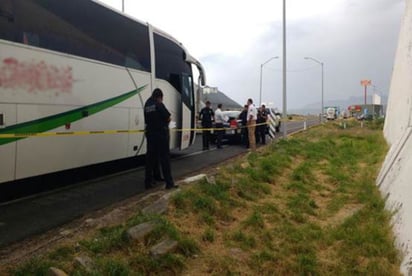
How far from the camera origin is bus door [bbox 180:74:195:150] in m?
14.0

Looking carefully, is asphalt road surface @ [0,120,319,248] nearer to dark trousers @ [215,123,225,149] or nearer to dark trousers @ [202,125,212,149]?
dark trousers @ [202,125,212,149]

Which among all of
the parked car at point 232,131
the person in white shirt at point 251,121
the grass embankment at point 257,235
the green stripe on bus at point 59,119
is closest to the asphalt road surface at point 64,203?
the green stripe on bus at point 59,119

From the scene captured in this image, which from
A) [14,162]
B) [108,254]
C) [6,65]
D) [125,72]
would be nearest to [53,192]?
[14,162]

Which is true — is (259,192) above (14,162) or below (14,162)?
below

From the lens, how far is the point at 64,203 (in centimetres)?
796

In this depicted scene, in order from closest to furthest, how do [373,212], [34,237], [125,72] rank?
[34,237], [373,212], [125,72]

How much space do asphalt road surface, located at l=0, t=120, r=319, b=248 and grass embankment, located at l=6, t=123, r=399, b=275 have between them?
135 cm

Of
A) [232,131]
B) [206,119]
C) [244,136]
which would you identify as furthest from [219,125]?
[206,119]

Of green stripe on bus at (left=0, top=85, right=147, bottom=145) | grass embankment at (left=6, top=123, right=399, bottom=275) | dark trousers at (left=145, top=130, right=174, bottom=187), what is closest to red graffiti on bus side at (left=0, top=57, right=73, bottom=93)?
green stripe on bus at (left=0, top=85, right=147, bottom=145)

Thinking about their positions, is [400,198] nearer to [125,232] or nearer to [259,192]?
[259,192]

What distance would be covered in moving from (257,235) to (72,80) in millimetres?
4930

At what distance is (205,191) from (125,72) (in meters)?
4.33

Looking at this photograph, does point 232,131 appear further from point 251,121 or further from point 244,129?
point 251,121

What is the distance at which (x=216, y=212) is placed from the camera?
692cm
